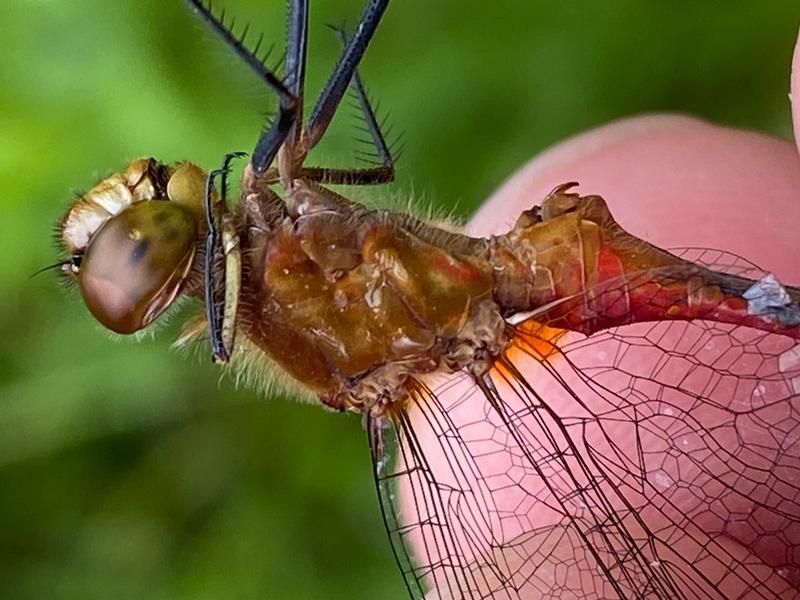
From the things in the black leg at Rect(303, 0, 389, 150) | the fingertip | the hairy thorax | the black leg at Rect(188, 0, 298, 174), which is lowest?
the hairy thorax

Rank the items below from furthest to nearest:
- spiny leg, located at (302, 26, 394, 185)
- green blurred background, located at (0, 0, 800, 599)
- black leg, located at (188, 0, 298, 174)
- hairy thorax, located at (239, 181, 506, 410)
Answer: green blurred background, located at (0, 0, 800, 599) < spiny leg, located at (302, 26, 394, 185) < hairy thorax, located at (239, 181, 506, 410) < black leg, located at (188, 0, 298, 174)

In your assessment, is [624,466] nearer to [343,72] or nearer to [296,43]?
[343,72]

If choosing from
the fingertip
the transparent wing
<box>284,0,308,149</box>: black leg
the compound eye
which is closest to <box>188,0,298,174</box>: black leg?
<box>284,0,308,149</box>: black leg

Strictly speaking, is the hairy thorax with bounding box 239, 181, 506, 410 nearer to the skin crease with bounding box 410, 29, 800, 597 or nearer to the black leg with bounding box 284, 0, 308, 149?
the black leg with bounding box 284, 0, 308, 149

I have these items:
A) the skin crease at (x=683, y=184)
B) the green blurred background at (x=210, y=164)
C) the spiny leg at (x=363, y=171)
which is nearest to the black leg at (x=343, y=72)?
the spiny leg at (x=363, y=171)

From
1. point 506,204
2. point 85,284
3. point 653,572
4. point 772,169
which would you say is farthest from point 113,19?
point 653,572

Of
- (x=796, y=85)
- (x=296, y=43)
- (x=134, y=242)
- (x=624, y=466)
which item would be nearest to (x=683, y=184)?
(x=796, y=85)
